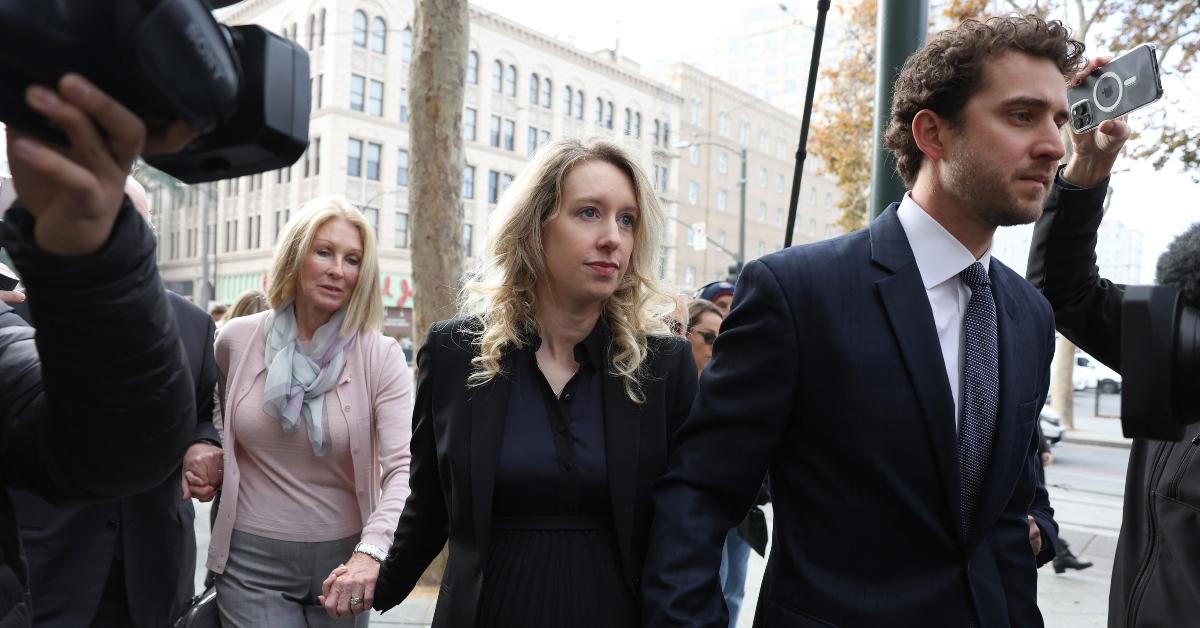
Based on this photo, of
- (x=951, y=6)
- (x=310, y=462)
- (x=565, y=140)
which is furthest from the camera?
(x=951, y=6)

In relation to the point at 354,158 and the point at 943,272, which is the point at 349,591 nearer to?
the point at 943,272

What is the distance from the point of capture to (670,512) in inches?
83.1

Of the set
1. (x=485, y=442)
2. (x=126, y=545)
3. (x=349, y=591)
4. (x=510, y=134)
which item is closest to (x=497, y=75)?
(x=510, y=134)

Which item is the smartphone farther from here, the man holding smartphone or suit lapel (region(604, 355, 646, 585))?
suit lapel (region(604, 355, 646, 585))

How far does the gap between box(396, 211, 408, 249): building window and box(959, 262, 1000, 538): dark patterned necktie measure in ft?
136

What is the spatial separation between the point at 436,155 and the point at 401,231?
3697cm

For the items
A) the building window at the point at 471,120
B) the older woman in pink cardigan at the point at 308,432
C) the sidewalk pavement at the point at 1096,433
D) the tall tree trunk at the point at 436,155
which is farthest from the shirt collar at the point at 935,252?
the building window at the point at 471,120

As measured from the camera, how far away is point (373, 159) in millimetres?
40656

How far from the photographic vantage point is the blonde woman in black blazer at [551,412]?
7.58ft

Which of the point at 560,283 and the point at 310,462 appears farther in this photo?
the point at 310,462

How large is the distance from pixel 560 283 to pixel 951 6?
14.9 meters

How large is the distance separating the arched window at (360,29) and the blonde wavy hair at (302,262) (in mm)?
37856

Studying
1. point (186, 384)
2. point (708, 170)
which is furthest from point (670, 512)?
point (708, 170)

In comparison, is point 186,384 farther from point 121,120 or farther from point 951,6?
point 951,6
